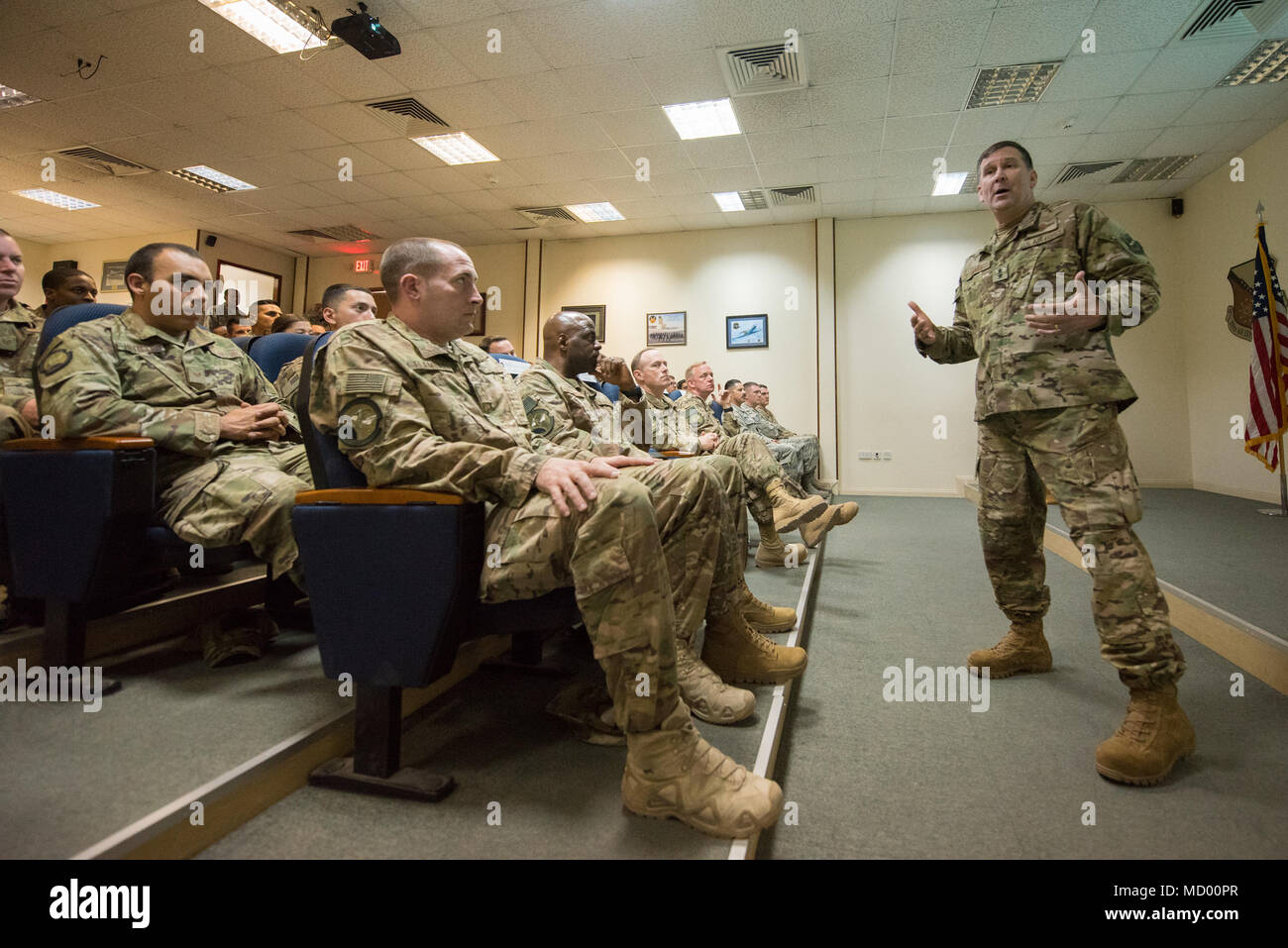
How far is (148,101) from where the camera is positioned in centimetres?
459

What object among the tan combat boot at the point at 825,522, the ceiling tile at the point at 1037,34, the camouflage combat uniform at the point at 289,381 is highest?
the ceiling tile at the point at 1037,34

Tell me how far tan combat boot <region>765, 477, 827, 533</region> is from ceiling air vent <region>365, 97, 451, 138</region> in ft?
12.9

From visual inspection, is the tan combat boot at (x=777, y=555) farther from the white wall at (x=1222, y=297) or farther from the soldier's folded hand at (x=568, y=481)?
the white wall at (x=1222, y=297)

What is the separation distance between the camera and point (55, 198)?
6648 mm

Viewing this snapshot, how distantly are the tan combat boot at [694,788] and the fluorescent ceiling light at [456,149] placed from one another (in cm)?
533

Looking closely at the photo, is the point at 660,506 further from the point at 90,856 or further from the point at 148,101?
the point at 148,101

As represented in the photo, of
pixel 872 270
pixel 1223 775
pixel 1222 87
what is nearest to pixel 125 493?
pixel 1223 775

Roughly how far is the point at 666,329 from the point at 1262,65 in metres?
5.11

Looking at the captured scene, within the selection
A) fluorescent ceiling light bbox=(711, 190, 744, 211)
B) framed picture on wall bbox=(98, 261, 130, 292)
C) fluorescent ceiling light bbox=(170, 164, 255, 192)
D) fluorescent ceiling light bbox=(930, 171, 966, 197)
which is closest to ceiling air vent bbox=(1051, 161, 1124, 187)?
fluorescent ceiling light bbox=(930, 171, 966, 197)

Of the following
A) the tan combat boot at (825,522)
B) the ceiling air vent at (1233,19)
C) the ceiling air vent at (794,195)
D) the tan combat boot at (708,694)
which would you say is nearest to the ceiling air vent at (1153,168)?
the ceiling air vent at (1233,19)

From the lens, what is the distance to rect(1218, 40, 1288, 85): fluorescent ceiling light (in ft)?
13.0

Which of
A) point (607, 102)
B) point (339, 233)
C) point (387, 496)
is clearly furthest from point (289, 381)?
point (339, 233)

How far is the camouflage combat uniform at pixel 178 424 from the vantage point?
1.55 metres

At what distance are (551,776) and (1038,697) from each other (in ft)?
4.18
